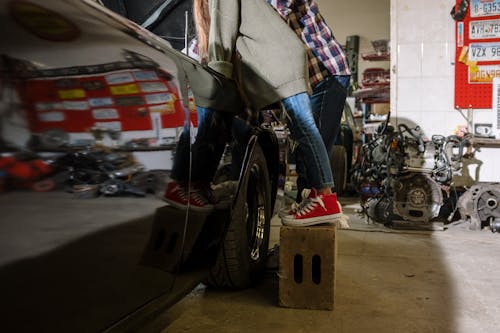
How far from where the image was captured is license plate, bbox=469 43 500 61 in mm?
3873

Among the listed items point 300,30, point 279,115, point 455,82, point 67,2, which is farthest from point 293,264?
point 455,82

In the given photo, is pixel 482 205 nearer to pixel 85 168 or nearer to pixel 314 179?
pixel 314 179

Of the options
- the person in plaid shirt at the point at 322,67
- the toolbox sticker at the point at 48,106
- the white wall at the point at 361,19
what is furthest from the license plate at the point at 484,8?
the white wall at the point at 361,19

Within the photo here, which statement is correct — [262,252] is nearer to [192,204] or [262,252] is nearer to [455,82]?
[192,204]

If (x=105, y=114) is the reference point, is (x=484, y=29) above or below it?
above

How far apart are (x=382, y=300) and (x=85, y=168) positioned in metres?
1.64

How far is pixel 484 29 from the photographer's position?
388 cm

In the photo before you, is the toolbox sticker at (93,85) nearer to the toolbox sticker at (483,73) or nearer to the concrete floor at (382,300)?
the concrete floor at (382,300)

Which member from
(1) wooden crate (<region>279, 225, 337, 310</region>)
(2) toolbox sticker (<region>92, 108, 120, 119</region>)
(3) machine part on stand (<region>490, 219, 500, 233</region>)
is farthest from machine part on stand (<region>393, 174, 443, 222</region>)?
(2) toolbox sticker (<region>92, 108, 120, 119</region>)

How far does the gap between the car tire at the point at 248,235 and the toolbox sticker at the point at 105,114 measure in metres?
0.88

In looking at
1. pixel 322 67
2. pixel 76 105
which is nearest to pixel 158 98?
pixel 76 105

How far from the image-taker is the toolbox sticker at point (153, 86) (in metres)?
0.94

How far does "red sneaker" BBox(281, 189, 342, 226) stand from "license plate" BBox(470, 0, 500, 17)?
9.51ft

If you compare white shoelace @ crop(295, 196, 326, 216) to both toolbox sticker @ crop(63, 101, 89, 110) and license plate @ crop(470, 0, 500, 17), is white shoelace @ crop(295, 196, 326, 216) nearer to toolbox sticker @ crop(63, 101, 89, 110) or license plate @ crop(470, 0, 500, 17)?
toolbox sticker @ crop(63, 101, 89, 110)
